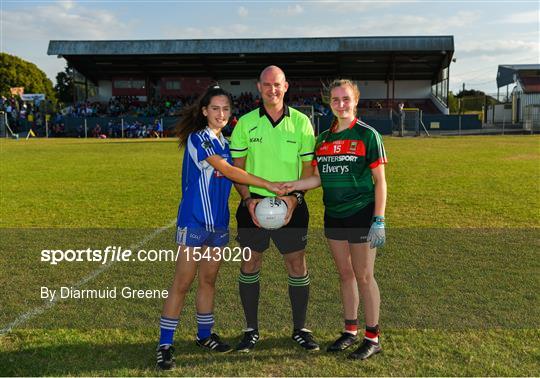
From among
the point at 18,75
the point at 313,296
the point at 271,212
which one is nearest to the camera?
the point at 271,212

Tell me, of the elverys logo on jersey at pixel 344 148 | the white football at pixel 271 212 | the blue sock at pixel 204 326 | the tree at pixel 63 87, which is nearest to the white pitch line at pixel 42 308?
the blue sock at pixel 204 326

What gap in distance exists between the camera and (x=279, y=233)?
389 centimetres

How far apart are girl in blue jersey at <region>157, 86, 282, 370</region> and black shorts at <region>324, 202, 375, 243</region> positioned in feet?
1.76

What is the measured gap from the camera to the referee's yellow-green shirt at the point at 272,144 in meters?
3.81

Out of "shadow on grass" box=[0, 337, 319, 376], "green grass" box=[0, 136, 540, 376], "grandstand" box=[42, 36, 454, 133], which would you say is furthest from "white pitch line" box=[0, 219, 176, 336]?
"grandstand" box=[42, 36, 454, 133]

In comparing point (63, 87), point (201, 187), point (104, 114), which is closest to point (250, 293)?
point (201, 187)

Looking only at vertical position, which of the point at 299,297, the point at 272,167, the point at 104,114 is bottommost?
the point at 299,297

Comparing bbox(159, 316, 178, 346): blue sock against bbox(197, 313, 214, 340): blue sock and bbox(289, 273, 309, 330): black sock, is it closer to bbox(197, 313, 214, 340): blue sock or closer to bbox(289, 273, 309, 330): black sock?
bbox(197, 313, 214, 340): blue sock

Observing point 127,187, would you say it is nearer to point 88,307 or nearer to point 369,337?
point 88,307

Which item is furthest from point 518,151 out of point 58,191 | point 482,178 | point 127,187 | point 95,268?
point 95,268

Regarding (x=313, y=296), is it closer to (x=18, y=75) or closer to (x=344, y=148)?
(x=344, y=148)

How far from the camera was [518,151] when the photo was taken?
22203mm

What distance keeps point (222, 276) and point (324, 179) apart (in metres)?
2.16

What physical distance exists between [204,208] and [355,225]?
3.73 ft
